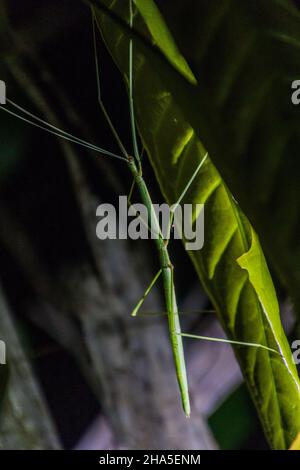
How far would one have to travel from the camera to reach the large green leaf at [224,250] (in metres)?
0.40

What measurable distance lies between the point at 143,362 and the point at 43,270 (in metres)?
0.24

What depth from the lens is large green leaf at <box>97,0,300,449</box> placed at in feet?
1.32

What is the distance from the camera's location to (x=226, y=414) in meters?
1.34

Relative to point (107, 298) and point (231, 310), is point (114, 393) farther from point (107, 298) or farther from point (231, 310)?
point (231, 310)
